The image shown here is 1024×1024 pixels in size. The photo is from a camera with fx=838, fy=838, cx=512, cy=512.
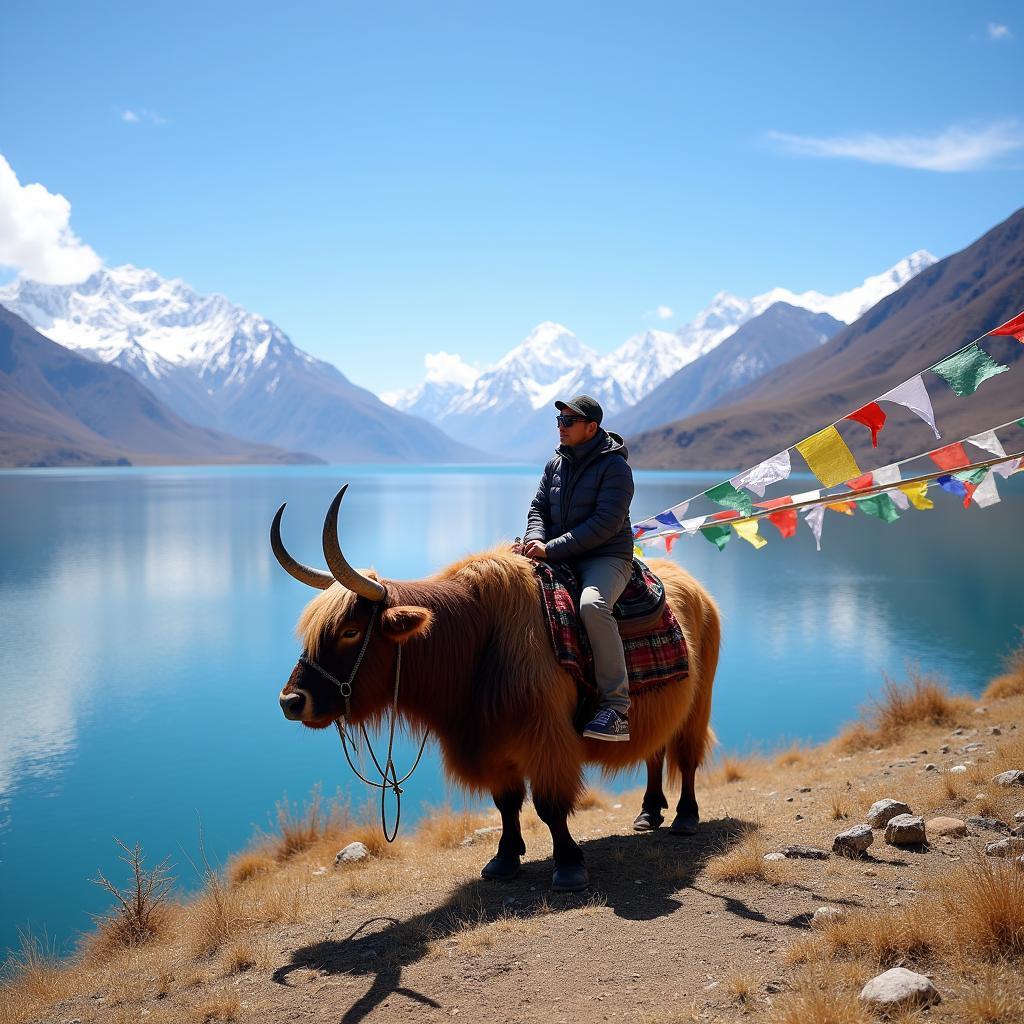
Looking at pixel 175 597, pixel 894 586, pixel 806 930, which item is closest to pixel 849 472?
pixel 806 930

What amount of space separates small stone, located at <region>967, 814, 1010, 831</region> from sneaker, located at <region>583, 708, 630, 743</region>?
218cm

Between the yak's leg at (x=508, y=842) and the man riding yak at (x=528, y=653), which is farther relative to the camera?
the yak's leg at (x=508, y=842)

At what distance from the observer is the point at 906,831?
15.3 feet

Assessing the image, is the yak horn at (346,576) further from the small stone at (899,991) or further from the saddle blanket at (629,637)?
the small stone at (899,991)

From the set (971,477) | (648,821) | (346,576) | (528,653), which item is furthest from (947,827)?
(971,477)

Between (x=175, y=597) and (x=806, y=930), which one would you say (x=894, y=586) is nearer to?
(x=175, y=597)

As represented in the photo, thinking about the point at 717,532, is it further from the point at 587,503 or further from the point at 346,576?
the point at 346,576

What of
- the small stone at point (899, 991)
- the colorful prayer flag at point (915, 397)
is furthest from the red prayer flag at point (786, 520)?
the small stone at point (899, 991)

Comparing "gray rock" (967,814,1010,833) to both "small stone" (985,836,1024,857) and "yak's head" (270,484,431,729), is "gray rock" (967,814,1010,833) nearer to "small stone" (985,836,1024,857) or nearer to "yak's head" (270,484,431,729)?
"small stone" (985,836,1024,857)

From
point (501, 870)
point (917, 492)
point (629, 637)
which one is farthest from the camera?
point (917, 492)

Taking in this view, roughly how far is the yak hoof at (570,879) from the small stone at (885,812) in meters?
1.81

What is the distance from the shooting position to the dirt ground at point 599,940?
3246mm

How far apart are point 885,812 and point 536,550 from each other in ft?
8.68

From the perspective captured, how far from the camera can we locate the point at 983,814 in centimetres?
510
